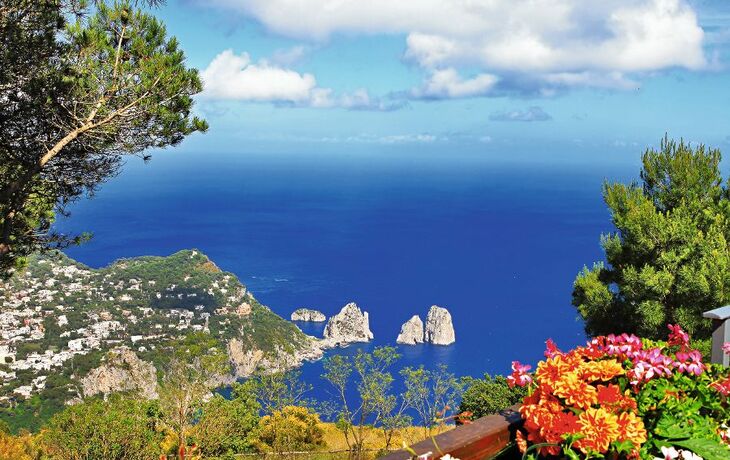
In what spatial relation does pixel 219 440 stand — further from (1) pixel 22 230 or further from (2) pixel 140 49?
(2) pixel 140 49

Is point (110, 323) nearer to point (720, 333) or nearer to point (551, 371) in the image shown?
point (720, 333)

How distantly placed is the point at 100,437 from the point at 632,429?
8525 millimetres

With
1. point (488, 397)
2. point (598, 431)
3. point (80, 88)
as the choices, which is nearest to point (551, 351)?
point (598, 431)

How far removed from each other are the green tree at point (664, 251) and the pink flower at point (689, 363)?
23.6 ft

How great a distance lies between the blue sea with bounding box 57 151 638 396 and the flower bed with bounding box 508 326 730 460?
29075 millimetres

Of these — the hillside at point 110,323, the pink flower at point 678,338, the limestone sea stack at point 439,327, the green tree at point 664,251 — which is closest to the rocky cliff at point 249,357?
the hillside at point 110,323

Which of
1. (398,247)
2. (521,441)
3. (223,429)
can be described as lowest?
(398,247)

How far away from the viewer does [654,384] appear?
164 cm

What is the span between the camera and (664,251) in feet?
28.2

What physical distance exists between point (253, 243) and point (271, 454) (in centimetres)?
7374

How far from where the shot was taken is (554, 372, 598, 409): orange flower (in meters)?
1.52

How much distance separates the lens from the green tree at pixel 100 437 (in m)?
8.25

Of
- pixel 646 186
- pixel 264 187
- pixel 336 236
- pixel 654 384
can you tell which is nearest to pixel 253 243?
pixel 336 236

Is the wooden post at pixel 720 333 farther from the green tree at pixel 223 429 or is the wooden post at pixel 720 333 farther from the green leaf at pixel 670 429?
the green tree at pixel 223 429
